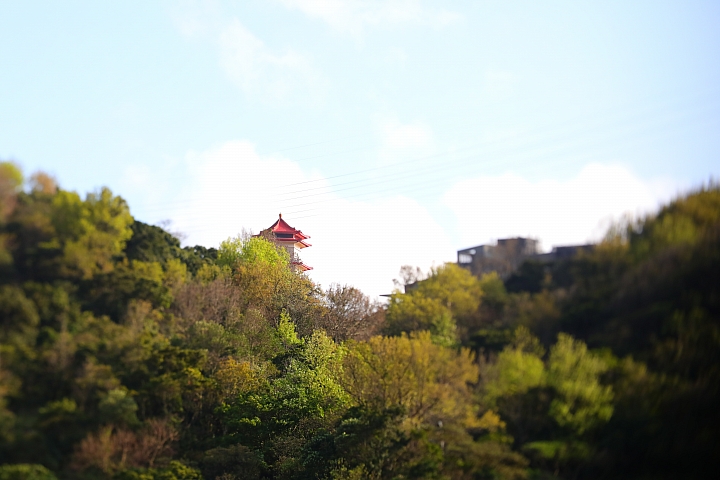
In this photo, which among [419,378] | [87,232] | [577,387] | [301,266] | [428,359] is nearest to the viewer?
[577,387]

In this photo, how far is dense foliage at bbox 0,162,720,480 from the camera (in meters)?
10.5

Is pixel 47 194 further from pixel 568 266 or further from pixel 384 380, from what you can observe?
pixel 568 266

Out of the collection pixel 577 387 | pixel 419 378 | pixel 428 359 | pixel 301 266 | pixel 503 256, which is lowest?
pixel 577 387

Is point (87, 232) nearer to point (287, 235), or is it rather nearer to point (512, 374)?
point (512, 374)

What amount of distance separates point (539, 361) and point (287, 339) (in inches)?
537

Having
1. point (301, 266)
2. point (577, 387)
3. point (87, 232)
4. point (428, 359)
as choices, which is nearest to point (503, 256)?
point (428, 359)

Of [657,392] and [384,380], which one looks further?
[384,380]

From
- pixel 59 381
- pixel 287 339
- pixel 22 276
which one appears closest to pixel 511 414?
pixel 59 381

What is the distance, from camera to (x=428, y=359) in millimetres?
13203

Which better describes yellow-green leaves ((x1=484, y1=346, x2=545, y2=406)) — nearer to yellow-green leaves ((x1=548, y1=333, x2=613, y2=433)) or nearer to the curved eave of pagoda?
yellow-green leaves ((x1=548, y1=333, x2=613, y2=433))

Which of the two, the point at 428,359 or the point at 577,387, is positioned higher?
the point at 428,359

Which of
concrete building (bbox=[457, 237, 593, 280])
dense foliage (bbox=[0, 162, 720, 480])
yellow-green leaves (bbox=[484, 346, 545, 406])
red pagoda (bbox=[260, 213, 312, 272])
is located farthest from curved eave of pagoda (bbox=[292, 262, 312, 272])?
yellow-green leaves (bbox=[484, 346, 545, 406])

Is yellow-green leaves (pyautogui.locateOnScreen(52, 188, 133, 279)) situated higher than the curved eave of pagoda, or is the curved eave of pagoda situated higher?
the curved eave of pagoda

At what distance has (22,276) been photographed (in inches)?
471
